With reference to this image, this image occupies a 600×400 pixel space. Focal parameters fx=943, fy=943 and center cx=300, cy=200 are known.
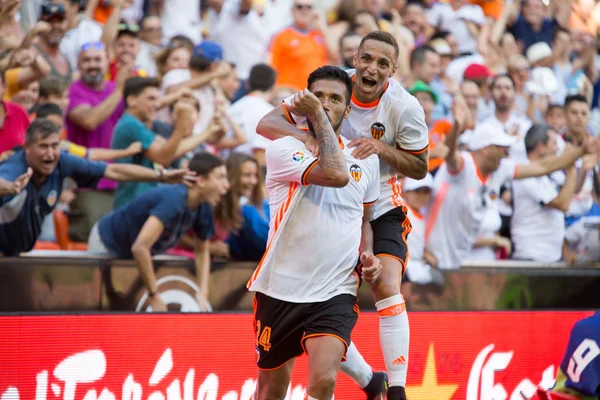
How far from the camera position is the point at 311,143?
555cm

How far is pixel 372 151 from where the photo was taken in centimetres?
580

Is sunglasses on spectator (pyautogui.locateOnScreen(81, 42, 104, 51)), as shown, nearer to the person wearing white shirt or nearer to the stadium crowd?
the stadium crowd

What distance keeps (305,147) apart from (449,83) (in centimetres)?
688

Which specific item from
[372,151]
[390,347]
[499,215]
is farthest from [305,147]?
[499,215]

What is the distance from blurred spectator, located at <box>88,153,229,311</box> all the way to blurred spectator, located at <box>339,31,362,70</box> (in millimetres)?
3159

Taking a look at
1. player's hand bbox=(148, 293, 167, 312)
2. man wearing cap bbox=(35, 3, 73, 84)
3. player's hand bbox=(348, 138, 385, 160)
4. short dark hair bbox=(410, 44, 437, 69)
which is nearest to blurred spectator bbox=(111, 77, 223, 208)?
man wearing cap bbox=(35, 3, 73, 84)

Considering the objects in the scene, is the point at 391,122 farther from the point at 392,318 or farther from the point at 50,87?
the point at 50,87

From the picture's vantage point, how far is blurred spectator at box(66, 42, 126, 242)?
8.50m

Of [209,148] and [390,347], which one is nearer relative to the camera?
[390,347]

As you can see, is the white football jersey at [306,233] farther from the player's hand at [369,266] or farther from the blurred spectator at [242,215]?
the blurred spectator at [242,215]

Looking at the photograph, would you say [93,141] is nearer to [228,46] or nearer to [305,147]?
[228,46]

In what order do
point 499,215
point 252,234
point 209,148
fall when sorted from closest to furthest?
point 252,234 → point 209,148 → point 499,215

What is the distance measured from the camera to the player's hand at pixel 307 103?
17.0 ft

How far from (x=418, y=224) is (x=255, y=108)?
2.16 meters
